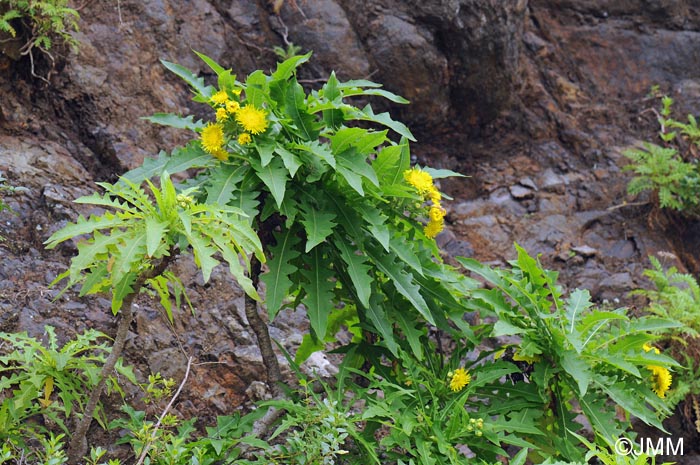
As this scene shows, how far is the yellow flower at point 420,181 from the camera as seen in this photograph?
3.24 m

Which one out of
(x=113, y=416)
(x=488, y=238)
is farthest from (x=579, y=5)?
(x=113, y=416)

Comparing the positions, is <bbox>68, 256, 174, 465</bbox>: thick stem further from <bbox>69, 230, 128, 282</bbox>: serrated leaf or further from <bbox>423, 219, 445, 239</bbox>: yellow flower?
<bbox>423, 219, 445, 239</bbox>: yellow flower

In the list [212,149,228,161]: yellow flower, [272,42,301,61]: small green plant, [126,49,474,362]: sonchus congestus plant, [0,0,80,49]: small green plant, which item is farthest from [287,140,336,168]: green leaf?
[272,42,301,61]: small green plant

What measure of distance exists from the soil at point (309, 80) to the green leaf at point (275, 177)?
1391 mm

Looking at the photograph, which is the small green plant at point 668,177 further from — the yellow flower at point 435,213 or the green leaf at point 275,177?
the green leaf at point 275,177

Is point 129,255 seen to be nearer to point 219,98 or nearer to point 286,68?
point 219,98

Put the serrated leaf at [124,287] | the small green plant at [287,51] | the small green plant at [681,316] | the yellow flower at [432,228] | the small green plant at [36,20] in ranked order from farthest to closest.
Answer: the small green plant at [287,51] → the small green plant at [681,316] → the small green plant at [36,20] → the yellow flower at [432,228] → the serrated leaf at [124,287]

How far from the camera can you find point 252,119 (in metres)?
2.99

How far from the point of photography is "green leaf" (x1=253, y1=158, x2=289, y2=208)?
285cm

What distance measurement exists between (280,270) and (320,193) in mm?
365

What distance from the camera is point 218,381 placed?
13.0 ft

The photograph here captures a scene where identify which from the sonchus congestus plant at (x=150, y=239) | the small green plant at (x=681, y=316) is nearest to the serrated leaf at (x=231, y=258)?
the sonchus congestus plant at (x=150, y=239)

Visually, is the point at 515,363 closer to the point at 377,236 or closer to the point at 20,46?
the point at 377,236

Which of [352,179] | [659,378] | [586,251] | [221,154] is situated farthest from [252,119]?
[586,251]
